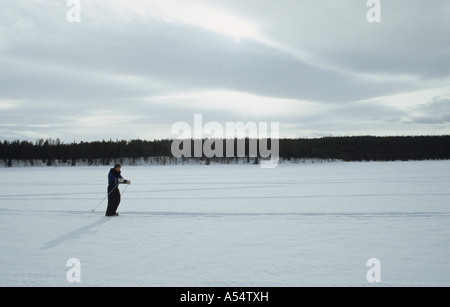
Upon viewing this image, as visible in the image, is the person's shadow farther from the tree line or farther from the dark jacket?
the tree line

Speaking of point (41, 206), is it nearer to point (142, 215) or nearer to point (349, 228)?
point (142, 215)

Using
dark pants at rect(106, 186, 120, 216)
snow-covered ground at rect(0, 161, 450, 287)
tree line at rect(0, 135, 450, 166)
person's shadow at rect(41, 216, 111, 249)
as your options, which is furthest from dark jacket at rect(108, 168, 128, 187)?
tree line at rect(0, 135, 450, 166)

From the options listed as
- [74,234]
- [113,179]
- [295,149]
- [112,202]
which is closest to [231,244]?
[74,234]

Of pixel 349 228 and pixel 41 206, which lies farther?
pixel 41 206

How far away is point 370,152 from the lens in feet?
314

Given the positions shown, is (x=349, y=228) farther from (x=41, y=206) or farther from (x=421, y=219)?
(x=41, y=206)

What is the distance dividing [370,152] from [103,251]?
329 feet

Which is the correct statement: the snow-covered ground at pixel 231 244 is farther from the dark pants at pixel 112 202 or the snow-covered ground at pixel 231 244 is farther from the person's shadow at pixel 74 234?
the dark pants at pixel 112 202

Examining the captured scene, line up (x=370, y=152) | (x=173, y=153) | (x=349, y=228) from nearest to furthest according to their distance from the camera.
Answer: (x=349, y=228)
(x=173, y=153)
(x=370, y=152)

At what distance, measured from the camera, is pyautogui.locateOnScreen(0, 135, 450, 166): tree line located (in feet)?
259

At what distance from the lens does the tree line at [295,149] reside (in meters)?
78.9

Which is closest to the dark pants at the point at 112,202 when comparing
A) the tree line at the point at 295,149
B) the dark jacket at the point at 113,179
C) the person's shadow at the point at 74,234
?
the dark jacket at the point at 113,179
